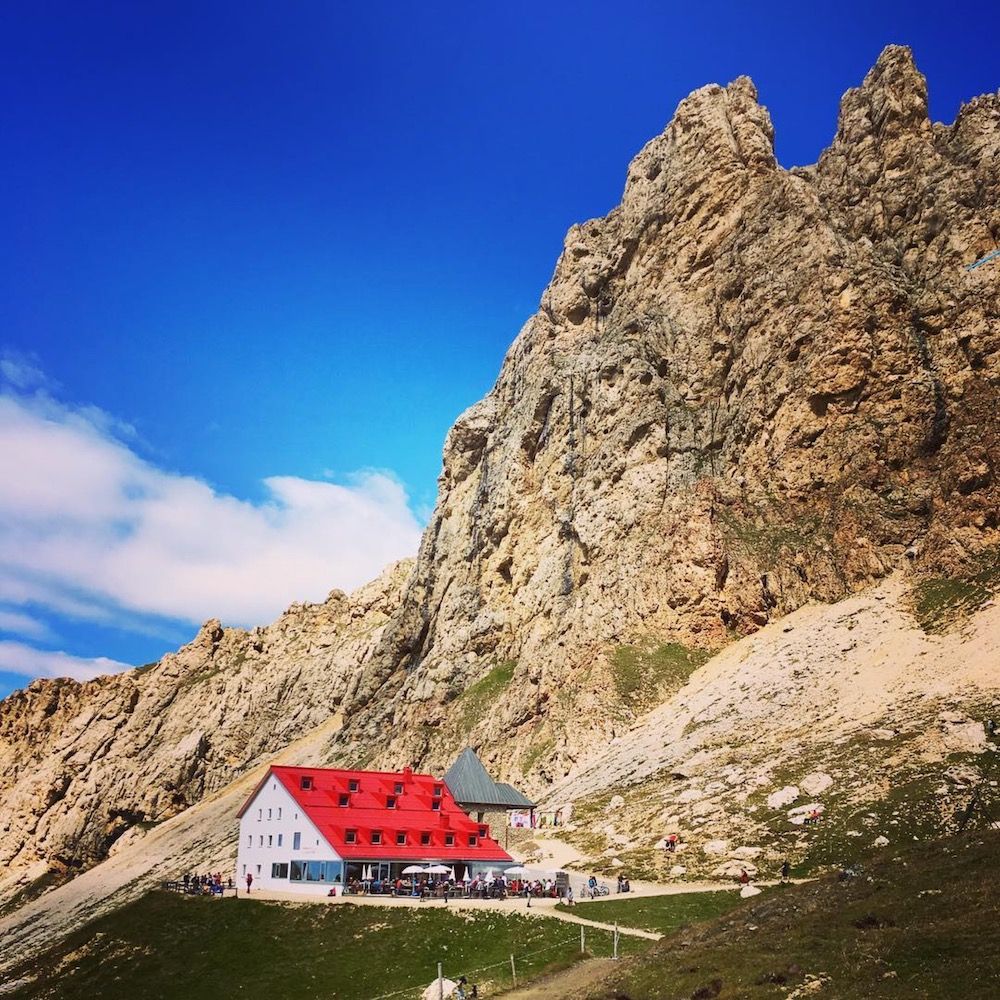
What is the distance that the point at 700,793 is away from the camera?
65875mm

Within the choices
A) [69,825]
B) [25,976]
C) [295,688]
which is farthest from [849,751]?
[69,825]

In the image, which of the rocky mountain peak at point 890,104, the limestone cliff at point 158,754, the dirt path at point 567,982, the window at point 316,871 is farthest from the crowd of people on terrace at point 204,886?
the rocky mountain peak at point 890,104

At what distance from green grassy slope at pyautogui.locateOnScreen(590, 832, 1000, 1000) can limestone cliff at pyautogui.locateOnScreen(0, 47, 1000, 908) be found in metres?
61.8

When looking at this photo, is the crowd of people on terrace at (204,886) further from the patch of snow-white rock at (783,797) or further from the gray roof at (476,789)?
the patch of snow-white rock at (783,797)

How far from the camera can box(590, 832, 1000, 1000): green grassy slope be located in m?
22.2

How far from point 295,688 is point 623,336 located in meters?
Result: 106

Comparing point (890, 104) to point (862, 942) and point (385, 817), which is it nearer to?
point (385, 817)

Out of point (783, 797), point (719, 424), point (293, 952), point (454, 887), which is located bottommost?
point (293, 952)

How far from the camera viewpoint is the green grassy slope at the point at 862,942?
72.8ft

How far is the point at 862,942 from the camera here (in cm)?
2555

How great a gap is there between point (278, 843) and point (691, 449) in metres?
80.7

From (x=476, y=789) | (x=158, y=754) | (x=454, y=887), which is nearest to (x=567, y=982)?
(x=454, y=887)

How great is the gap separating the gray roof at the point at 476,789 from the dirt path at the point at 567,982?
1584 inches

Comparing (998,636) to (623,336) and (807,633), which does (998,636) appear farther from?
(623,336)
